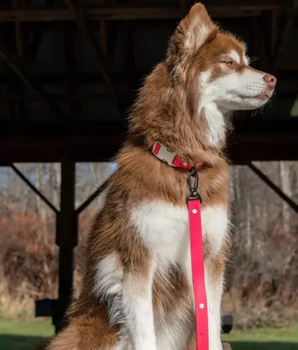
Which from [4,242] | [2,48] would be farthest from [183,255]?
[4,242]

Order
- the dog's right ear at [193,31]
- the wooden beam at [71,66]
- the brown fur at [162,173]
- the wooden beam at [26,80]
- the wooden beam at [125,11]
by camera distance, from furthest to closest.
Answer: the wooden beam at [71,66] < the wooden beam at [26,80] < the wooden beam at [125,11] < the dog's right ear at [193,31] < the brown fur at [162,173]

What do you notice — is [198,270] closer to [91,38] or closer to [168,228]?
[168,228]

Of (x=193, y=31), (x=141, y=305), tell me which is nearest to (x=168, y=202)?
(x=141, y=305)

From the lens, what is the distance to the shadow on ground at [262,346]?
923 cm

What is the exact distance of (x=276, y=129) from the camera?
721 centimetres

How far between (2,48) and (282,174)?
1521cm

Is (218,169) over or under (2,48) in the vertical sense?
under

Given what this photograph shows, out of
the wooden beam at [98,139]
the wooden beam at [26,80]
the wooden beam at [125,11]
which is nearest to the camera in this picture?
the wooden beam at [125,11]

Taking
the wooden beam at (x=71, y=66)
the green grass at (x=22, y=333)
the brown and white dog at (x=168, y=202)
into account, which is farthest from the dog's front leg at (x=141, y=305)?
the green grass at (x=22, y=333)

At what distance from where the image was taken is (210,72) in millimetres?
3160

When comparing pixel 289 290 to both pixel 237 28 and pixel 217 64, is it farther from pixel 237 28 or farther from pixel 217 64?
pixel 217 64

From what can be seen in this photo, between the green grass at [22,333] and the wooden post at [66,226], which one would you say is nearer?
the wooden post at [66,226]

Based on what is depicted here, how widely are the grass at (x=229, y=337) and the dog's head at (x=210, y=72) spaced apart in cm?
591

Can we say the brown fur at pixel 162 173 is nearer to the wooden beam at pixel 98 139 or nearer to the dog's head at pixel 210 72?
the dog's head at pixel 210 72
